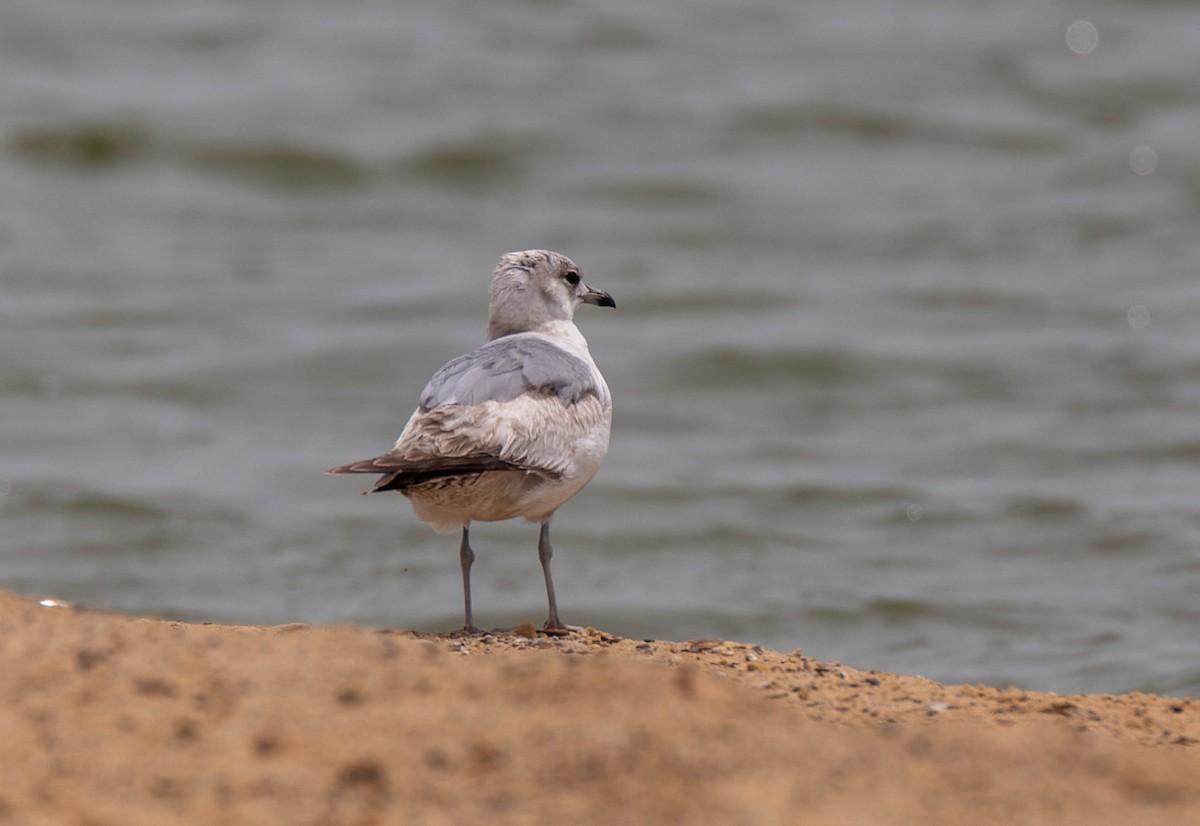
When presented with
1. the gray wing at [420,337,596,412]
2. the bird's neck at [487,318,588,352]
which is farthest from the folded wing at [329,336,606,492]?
the bird's neck at [487,318,588,352]

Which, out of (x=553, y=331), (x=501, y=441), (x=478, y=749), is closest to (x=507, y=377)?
(x=501, y=441)

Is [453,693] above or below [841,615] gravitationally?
above

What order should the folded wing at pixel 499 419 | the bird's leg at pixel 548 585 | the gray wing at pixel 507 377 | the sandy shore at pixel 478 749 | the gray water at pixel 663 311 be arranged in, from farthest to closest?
the gray water at pixel 663 311 → the bird's leg at pixel 548 585 → the gray wing at pixel 507 377 → the folded wing at pixel 499 419 → the sandy shore at pixel 478 749

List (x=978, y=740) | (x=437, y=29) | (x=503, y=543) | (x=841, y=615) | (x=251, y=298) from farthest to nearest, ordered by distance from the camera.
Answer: (x=437, y=29)
(x=251, y=298)
(x=503, y=543)
(x=841, y=615)
(x=978, y=740)

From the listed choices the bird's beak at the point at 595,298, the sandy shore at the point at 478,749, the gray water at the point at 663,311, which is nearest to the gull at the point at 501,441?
the bird's beak at the point at 595,298

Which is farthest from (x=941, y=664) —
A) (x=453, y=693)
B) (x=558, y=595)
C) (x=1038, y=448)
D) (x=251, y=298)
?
(x=251, y=298)

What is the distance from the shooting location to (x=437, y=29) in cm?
2511

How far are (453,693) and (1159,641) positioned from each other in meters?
6.58

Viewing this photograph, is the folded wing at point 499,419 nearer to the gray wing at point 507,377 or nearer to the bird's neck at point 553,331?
the gray wing at point 507,377

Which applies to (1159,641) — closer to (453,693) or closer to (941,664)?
(941,664)

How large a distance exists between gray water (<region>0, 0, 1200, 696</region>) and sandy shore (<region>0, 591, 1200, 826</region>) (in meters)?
4.97

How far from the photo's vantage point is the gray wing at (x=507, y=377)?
22.0ft

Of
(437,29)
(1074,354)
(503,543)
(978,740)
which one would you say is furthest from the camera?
(437,29)

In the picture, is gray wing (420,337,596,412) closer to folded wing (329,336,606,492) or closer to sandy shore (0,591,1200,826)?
folded wing (329,336,606,492)
